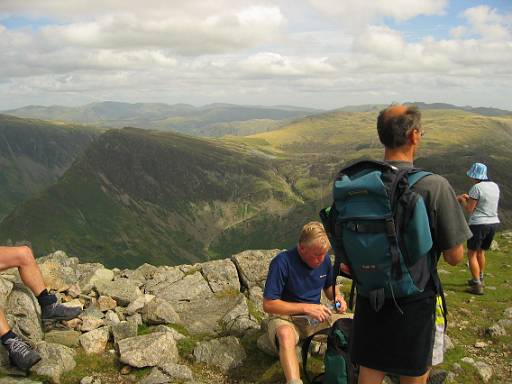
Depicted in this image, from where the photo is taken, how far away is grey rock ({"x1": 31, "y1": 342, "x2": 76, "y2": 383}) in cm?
937

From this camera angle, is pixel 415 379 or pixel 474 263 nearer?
pixel 415 379

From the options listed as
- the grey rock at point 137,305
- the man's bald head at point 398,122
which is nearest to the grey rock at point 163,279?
the grey rock at point 137,305

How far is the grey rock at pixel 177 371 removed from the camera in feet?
32.3

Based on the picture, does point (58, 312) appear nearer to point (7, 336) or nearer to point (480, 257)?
point (7, 336)

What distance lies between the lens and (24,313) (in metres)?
11.3

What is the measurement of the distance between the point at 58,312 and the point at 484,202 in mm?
14106

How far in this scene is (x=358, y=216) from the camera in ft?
18.5

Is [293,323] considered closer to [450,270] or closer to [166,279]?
[166,279]

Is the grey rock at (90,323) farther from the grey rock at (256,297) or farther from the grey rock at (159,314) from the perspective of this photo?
the grey rock at (256,297)

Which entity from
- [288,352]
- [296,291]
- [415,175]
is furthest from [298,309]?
[415,175]

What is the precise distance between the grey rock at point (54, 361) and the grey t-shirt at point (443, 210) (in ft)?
27.5

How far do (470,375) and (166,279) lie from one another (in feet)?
38.1

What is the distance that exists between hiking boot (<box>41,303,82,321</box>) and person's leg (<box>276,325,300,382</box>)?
19.5 ft

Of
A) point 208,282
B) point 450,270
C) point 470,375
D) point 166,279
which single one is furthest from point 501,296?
point 166,279
